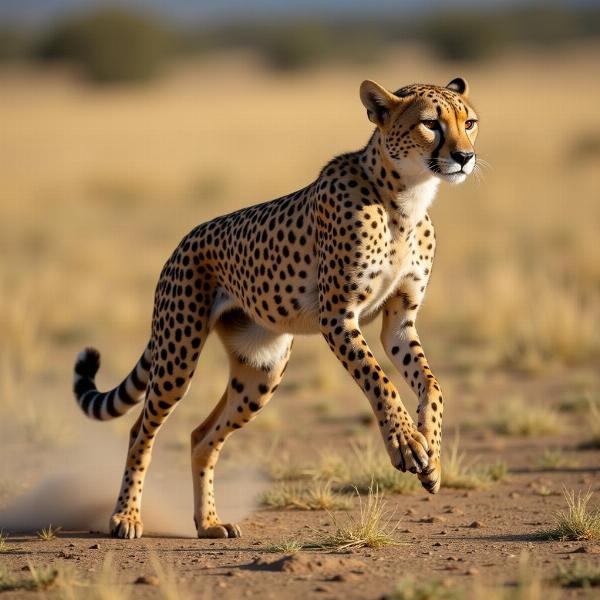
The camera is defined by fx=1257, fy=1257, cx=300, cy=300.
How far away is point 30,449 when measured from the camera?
7.14 m

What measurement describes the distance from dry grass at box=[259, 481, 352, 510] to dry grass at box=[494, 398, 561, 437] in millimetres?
1750

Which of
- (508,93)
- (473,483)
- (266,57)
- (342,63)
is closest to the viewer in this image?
(473,483)

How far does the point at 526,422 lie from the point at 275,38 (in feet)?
202

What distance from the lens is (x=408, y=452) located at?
14.6 ft

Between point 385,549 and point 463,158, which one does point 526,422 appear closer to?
point 385,549

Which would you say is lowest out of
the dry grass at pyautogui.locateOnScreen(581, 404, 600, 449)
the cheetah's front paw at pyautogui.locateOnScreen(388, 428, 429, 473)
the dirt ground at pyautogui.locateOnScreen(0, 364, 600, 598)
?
the dirt ground at pyautogui.locateOnScreen(0, 364, 600, 598)

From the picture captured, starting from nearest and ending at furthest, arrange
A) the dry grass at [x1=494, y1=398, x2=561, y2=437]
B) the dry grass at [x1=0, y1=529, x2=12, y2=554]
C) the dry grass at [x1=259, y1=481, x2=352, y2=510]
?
the dry grass at [x1=0, y1=529, x2=12, y2=554], the dry grass at [x1=259, y1=481, x2=352, y2=510], the dry grass at [x1=494, y1=398, x2=561, y2=437]

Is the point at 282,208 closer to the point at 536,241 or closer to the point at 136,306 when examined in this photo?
the point at 136,306

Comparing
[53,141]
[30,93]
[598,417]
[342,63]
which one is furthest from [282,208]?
[342,63]

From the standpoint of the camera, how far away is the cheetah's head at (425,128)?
465 cm

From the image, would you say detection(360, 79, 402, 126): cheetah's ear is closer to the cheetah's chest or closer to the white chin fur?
the white chin fur

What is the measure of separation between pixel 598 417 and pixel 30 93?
34020 mm

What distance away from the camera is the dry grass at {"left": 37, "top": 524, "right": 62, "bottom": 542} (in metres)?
5.17

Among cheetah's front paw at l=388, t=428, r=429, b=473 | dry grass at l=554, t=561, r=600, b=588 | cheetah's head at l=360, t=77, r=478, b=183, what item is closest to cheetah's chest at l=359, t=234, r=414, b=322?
cheetah's head at l=360, t=77, r=478, b=183
